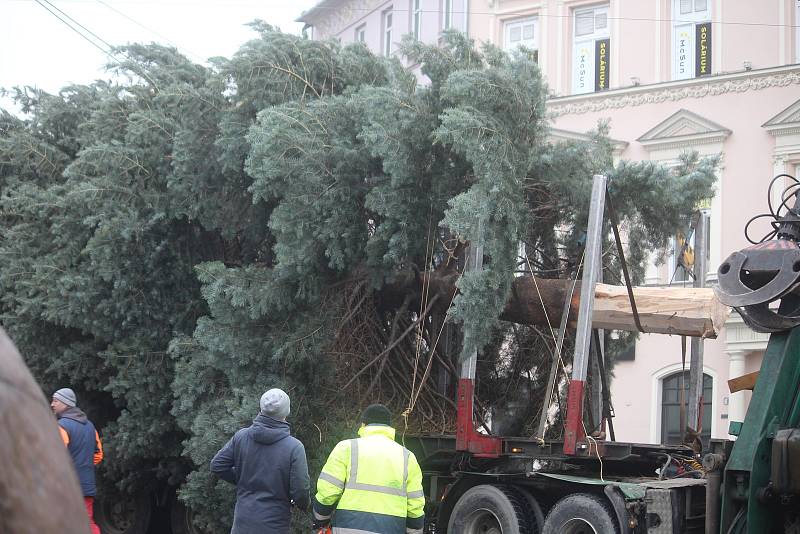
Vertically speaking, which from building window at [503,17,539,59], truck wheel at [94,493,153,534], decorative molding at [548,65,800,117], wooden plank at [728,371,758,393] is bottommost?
truck wheel at [94,493,153,534]

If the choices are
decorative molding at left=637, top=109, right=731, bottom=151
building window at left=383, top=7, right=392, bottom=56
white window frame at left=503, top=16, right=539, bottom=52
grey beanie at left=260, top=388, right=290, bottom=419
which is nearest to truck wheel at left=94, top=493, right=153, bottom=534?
grey beanie at left=260, top=388, right=290, bottom=419

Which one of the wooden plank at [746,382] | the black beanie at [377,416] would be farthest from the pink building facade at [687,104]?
the black beanie at [377,416]

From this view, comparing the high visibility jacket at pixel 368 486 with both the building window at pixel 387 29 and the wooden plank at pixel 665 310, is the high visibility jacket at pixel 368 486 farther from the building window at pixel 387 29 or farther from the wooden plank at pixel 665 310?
the building window at pixel 387 29

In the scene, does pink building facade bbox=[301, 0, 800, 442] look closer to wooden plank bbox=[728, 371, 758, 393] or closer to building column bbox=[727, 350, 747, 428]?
building column bbox=[727, 350, 747, 428]

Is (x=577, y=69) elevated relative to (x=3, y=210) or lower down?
elevated

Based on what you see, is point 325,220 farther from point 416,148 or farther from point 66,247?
point 66,247

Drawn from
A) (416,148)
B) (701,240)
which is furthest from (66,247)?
(701,240)

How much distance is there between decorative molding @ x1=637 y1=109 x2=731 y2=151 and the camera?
27641 mm

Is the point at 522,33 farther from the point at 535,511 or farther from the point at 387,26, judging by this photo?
the point at 535,511

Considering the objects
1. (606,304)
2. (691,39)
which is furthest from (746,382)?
(691,39)

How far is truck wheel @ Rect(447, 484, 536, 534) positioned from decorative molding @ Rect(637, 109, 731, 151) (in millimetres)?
17154

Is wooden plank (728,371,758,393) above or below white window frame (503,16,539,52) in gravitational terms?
below

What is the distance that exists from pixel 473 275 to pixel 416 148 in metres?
1.59

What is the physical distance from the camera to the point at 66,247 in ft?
52.2
